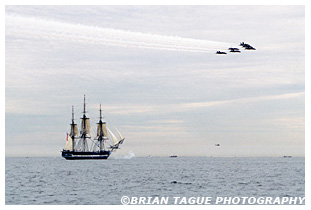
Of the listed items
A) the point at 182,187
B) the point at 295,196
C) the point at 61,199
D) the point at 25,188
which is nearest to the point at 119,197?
the point at 61,199

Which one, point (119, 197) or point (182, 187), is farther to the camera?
point (182, 187)

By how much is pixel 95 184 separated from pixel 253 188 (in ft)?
107

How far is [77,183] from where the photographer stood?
10506 cm
